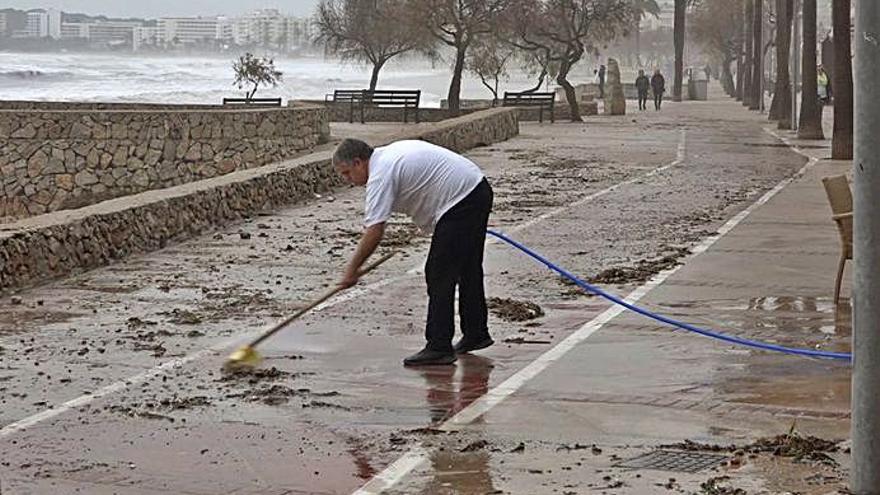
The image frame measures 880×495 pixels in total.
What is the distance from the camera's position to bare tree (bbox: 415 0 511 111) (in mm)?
51547

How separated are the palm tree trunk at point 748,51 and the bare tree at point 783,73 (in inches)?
585

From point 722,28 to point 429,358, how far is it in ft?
302

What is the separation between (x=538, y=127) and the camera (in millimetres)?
42438

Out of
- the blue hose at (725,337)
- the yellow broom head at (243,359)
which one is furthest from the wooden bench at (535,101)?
the yellow broom head at (243,359)

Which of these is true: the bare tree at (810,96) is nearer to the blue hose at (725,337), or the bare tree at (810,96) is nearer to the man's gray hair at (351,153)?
the blue hose at (725,337)

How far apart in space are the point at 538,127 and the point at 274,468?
117 feet

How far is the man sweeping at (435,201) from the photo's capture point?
366 inches

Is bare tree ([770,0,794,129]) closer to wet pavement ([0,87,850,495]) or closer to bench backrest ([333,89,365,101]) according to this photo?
bench backrest ([333,89,365,101])

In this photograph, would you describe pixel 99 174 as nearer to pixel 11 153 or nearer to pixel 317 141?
pixel 11 153

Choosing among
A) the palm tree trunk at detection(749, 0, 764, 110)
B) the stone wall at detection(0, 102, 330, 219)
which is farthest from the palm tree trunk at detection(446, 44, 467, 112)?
the stone wall at detection(0, 102, 330, 219)

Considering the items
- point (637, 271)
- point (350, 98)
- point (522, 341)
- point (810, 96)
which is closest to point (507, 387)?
point (522, 341)

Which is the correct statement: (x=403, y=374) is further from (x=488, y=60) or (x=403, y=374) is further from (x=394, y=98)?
(x=488, y=60)

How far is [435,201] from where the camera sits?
950 centimetres

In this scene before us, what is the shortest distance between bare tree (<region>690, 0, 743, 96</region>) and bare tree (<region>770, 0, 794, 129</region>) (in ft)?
134
